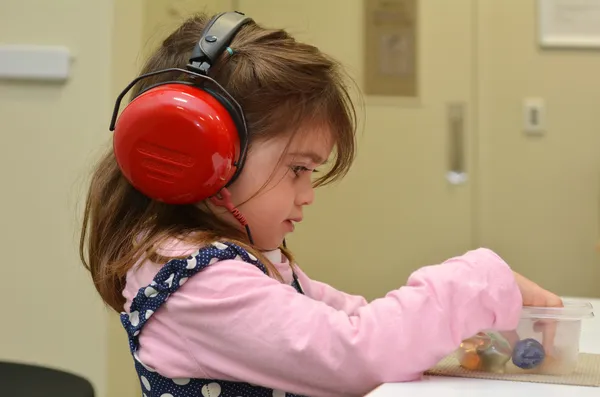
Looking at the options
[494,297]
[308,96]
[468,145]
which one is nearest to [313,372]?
[494,297]

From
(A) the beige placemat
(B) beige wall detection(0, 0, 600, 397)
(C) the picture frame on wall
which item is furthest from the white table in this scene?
(C) the picture frame on wall

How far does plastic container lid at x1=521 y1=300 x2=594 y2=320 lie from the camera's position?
34.9 inches

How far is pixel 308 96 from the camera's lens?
3.27 ft

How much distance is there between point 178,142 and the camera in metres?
0.89

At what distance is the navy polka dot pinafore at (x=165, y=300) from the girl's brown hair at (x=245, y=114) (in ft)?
0.12

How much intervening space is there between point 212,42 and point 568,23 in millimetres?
2541

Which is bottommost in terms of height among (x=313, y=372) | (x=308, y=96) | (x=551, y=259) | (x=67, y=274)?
(x=551, y=259)

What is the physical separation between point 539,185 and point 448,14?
75cm

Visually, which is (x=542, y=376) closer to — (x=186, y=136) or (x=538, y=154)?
(x=186, y=136)

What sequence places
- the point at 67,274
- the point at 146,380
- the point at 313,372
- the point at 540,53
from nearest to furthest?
the point at 313,372, the point at 146,380, the point at 67,274, the point at 540,53

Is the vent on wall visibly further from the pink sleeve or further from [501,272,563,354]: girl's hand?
[501,272,563,354]: girl's hand

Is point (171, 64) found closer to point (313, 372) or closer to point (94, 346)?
point (313, 372)

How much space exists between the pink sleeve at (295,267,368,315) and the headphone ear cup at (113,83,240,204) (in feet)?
0.98

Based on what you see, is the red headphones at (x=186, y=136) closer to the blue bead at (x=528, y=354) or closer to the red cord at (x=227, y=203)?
the red cord at (x=227, y=203)
